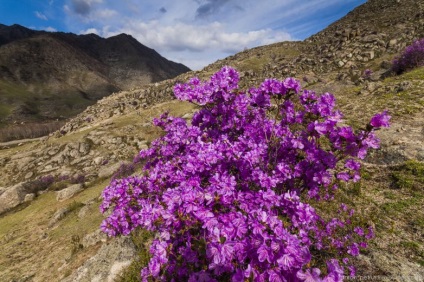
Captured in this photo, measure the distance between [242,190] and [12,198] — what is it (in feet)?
64.2

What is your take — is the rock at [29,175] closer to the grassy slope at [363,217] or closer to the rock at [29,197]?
the rock at [29,197]

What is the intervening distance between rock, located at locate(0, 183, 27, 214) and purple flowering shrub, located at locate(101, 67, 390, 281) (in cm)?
1672

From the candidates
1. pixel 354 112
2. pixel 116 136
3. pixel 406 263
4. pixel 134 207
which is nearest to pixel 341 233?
pixel 406 263

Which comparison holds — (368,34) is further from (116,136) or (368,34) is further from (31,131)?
(31,131)

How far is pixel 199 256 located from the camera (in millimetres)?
3705

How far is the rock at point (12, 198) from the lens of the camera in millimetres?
17328

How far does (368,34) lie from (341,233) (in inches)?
907

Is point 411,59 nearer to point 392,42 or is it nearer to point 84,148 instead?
point 392,42

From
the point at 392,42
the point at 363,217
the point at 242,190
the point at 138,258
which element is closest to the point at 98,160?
the point at 138,258

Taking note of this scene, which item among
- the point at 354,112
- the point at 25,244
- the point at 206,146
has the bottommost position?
the point at 25,244

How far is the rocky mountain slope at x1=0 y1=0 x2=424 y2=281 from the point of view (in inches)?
236

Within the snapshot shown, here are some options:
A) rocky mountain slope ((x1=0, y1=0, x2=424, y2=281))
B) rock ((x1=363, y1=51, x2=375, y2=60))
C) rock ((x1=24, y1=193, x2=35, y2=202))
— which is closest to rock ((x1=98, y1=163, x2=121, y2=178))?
rocky mountain slope ((x1=0, y1=0, x2=424, y2=281))

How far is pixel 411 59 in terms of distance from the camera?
14188 mm

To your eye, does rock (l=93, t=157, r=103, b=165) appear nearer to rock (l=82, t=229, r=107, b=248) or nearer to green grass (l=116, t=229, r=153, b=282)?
rock (l=82, t=229, r=107, b=248)
